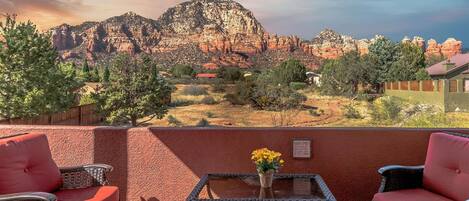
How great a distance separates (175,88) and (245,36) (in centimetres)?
978

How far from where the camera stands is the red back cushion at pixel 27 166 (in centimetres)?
256

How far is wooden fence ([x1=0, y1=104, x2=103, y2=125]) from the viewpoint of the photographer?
38.2ft

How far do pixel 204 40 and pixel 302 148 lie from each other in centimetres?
2363

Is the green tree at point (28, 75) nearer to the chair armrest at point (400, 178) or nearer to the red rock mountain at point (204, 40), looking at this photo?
the red rock mountain at point (204, 40)

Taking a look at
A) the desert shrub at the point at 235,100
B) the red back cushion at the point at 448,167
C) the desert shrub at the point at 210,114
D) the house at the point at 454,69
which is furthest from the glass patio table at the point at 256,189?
the house at the point at 454,69

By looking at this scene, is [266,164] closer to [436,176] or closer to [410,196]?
[410,196]

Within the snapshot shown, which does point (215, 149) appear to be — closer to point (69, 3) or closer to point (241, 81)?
point (241, 81)

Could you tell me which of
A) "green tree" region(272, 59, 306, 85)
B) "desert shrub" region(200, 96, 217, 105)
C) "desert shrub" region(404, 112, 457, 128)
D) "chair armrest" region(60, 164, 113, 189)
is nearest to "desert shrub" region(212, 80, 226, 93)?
"desert shrub" region(200, 96, 217, 105)

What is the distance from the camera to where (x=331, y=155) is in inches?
134

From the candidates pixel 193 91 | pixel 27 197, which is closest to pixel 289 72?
pixel 193 91

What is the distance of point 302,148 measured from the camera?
3.38 meters

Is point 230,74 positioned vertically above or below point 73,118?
above

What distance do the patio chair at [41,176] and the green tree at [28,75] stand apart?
10.1 m

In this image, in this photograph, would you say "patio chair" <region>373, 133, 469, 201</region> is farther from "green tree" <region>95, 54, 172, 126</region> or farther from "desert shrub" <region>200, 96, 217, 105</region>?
"desert shrub" <region>200, 96, 217, 105</region>
